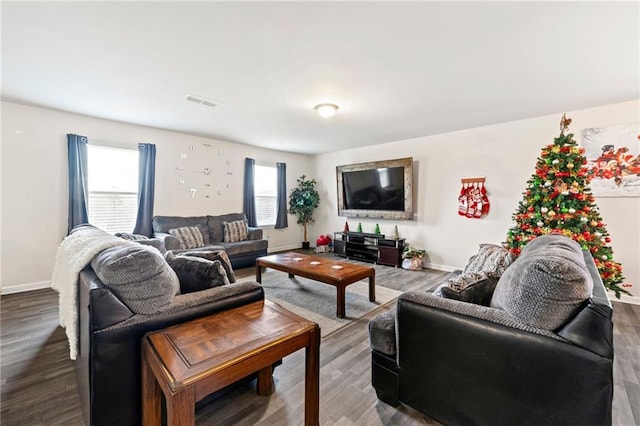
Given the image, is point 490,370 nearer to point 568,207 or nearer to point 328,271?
point 328,271

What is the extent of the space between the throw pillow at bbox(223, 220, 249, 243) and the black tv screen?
2.34 m

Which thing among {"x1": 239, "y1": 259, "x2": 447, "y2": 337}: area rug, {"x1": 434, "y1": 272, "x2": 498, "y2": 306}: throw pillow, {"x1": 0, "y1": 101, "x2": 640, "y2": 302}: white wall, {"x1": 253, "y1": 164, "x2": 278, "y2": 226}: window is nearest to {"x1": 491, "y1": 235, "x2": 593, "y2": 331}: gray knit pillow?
{"x1": 434, "y1": 272, "x2": 498, "y2": 306}: throw pillow

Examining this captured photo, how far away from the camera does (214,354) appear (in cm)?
113

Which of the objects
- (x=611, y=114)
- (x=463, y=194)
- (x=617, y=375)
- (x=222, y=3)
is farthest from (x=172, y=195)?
(x=611, y=114)

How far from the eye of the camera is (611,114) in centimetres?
344

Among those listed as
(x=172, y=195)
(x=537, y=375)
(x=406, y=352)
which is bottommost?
(x=406, y=352)

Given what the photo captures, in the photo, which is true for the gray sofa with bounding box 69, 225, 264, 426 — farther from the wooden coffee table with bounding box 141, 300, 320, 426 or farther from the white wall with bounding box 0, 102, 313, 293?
the white wall with bounding box 0, 102, 313, 293

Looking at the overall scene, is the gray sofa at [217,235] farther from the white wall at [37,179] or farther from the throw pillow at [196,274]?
the throw pillow at [196,274]

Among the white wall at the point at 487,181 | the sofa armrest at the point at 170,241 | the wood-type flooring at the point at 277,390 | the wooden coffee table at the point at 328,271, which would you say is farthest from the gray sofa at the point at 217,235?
the white wall at the point at 487,181

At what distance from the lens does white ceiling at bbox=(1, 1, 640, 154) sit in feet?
5.97

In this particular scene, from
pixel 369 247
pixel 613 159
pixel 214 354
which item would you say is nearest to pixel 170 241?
pixel 214 354

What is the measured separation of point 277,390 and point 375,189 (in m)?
4.40

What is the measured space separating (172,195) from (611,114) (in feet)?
21.5

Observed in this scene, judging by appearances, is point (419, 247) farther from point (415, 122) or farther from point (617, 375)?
point (617, 375)
